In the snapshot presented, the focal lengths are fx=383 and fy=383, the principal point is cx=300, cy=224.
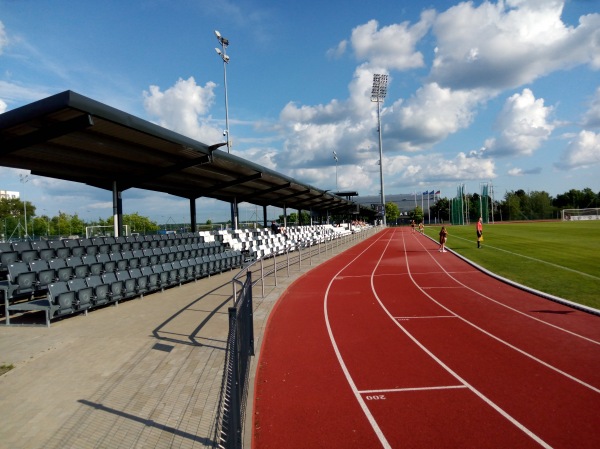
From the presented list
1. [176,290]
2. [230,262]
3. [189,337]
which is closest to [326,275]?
Result: [230,262]

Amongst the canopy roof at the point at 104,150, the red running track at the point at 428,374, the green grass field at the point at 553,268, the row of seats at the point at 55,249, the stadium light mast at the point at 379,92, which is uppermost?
the stadium light mast at the point at 379,92

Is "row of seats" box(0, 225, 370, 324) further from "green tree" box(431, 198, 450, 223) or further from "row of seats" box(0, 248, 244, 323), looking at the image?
"green tree" box(431, 198, 450, 223)

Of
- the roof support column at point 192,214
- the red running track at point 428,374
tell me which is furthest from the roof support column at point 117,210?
the red running track at point 428,374

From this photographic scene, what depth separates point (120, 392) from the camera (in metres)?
5.25

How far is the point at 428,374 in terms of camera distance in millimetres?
6379

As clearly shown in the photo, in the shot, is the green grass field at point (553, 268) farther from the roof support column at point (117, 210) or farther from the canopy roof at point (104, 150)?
the roof support column at point (117, 210)

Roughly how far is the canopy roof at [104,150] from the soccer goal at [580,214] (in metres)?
86.3

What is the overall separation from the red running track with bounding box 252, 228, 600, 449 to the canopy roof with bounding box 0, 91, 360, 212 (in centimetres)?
672

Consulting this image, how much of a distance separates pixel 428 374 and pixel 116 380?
4900 millimetres

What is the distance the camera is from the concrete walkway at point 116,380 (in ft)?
14.0

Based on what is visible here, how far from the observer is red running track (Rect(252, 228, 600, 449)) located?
4656 millimetres

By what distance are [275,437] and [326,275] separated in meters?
13.0

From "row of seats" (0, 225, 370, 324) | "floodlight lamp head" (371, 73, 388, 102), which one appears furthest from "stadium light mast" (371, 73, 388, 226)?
"row of seats" (0, 225, 370, 324)

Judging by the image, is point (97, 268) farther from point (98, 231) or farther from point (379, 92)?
point (379, 92)
